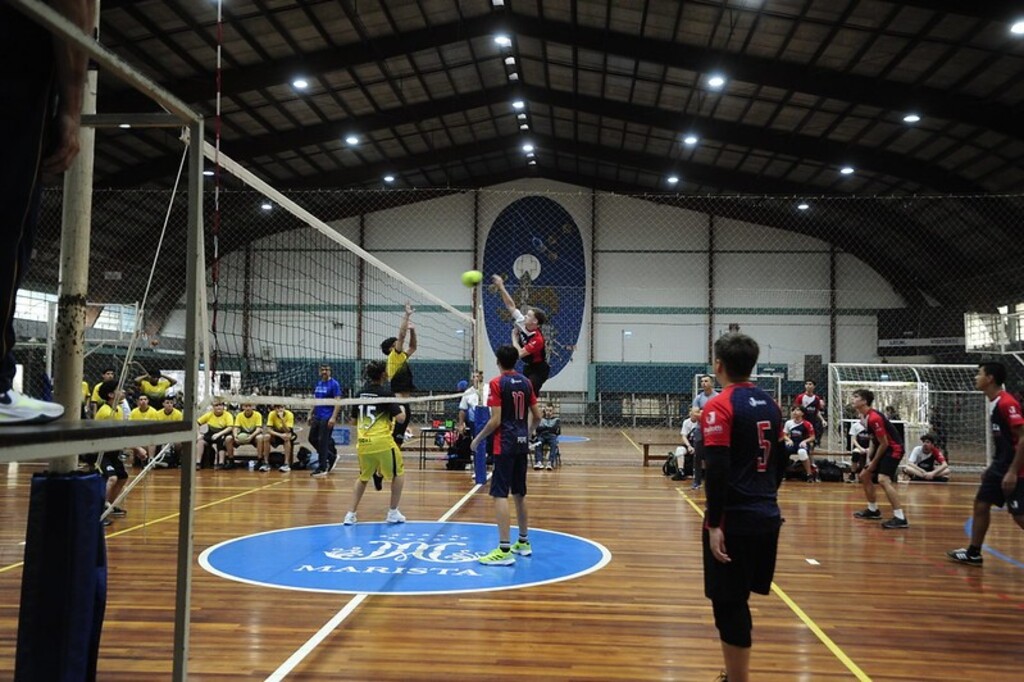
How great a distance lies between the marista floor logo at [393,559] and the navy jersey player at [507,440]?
24 cm

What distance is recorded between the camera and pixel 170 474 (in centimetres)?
1216

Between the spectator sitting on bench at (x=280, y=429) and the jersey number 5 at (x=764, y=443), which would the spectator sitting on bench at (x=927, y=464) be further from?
the jersey number 5 at (x=764, y=443)

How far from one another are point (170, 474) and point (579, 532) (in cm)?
781

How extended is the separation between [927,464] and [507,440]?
9844mm

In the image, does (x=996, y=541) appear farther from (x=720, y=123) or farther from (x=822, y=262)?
(x=822, y=262)

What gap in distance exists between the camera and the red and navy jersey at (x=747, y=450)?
3096 mm

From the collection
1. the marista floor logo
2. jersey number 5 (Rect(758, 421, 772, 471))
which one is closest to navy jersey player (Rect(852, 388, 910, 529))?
the marista floor logo

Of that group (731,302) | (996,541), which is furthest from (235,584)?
(731,302)

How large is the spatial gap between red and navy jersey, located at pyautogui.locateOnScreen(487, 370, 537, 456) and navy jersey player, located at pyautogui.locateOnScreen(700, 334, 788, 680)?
2.92m

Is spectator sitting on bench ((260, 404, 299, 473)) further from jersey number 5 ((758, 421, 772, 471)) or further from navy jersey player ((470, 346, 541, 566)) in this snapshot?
jersey number 5 ((758, 421, 772, 471))

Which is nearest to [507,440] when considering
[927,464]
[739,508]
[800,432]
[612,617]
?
[612,617]

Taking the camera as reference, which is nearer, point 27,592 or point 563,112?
point 27,592

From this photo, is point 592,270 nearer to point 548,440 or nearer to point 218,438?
point 548,440

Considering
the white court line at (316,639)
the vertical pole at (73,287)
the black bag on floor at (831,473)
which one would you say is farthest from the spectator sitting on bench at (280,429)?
the vertical pole at (73,287)
